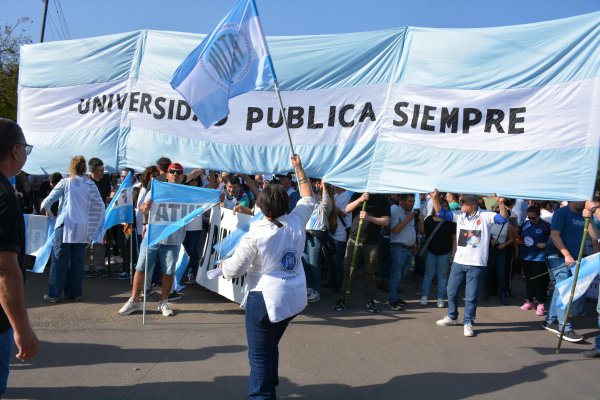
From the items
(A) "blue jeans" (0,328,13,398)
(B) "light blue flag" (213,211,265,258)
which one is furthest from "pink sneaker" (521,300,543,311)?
(A) "blue jeans" (0,328,13,398)

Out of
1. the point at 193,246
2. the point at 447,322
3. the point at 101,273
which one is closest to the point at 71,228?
the point at 193,246

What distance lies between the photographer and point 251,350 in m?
4.22

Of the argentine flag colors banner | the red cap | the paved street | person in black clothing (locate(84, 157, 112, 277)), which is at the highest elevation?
the argentine flag colors banner

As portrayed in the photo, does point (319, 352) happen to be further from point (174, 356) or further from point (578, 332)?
point (578, 332)

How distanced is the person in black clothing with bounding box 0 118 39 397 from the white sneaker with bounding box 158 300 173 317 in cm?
408

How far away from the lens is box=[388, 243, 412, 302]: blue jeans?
802 centimetres

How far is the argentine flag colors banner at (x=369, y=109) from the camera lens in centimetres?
595

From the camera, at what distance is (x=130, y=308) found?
278 inches

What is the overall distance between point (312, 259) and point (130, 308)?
2654 millimetres

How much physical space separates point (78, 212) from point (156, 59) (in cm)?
238

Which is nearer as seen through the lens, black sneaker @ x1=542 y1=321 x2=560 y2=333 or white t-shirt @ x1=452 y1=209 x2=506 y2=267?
→ white t-shirt @ x1=452 y1=209 x2=506 y2=267

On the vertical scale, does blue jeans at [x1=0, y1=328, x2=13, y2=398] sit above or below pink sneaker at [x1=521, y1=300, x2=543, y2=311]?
above

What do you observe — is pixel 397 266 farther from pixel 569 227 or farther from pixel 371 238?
pixel 569 227

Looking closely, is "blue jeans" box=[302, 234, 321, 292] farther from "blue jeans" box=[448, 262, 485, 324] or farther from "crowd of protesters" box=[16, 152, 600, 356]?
"blue jeans" box=[448, 262, 485, 324]
